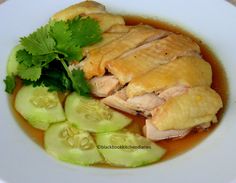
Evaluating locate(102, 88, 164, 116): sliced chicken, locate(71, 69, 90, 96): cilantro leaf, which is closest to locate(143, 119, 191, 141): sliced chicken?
locate(102, 88, 164, 116): sliced chicken

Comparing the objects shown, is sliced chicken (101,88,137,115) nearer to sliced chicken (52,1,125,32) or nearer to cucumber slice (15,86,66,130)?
cucumber slice (15,86,66,130)

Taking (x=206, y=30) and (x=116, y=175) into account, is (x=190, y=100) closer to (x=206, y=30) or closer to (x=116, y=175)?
(x=116, y=175)

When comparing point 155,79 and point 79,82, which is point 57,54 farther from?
point 155,79

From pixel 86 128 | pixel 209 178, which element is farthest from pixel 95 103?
pixel 209 178

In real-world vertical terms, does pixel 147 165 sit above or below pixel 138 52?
below

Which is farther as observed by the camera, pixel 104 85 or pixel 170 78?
pixel 104 85

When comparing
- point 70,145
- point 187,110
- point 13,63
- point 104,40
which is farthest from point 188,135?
point 13,63

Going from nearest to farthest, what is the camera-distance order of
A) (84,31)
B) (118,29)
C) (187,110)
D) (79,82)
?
(187,110)
(79,82)
(84,31)
(118,29)
